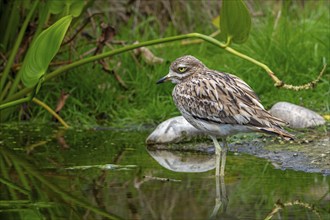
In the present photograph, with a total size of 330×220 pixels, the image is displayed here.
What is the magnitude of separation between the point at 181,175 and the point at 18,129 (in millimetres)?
3079

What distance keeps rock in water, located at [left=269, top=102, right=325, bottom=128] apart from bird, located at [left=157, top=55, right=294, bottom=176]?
1365 mm

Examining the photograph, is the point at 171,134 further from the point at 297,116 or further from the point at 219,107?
the point at 219,107

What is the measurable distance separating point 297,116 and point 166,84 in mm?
2049

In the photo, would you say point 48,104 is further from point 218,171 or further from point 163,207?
point 163,207

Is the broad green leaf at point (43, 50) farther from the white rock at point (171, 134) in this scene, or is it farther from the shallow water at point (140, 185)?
the white rock at point (171, 134)

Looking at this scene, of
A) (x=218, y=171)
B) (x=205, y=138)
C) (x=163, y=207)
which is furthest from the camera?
(x=205, y=138)

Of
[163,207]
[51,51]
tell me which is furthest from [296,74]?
[163,207]

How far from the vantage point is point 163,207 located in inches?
227

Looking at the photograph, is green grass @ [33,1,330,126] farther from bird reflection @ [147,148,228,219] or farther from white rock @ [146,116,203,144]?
bird reflection @ [147,148,228,219]

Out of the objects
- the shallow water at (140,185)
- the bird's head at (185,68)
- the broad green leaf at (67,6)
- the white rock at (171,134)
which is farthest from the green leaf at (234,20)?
the broad green leaf at (67,6)

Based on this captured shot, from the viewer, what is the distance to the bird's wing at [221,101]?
22.9 ft

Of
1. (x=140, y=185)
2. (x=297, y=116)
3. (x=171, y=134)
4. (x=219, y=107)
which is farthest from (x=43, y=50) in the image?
(x=297, y=116)

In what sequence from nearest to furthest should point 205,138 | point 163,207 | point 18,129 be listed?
point 163,207 < point 205,138 < point 18,129

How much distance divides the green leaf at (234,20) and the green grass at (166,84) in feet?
7.98
